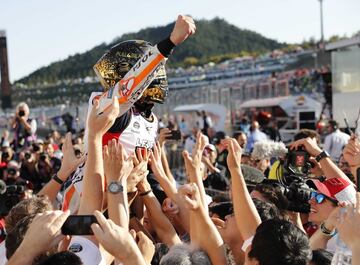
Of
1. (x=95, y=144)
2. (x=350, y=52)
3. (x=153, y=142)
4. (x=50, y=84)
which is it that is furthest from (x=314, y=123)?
(x=50, y=84)

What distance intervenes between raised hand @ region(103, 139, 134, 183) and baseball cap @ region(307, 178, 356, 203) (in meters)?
1.79

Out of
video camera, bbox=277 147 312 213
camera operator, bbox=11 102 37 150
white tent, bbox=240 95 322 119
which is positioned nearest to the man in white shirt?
camera operator, bbox=11 102 37 150

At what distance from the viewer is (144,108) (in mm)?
4207

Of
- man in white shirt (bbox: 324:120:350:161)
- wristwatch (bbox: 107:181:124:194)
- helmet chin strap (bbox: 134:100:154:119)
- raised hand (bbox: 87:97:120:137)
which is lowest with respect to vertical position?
man in white shirt (bbox: 324:120:350:161)

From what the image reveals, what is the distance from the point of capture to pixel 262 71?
5312 cm

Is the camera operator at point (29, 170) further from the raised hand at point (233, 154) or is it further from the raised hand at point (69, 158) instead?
the raised hand at point (233, 154)

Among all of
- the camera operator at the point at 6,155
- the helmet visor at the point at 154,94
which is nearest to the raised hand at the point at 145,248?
the helmet visor at the point at 154,94

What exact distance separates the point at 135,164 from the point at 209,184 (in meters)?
5.99

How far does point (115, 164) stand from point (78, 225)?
53 centimetres

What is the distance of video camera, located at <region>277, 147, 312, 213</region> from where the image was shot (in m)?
4.57

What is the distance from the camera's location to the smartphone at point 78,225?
2699 millimetres

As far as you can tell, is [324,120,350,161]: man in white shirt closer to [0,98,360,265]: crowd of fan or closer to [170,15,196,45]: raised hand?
[0,98,360,265]: crowd of fan

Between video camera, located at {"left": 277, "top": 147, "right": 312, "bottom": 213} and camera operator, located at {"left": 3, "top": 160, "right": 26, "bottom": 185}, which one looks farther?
camera operator, located at {"left": 3, "top": 160, "right": 26, "bottom": 185}

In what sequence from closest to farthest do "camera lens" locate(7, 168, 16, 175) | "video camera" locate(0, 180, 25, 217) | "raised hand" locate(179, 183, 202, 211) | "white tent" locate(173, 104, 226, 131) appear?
"raised hand" locate(179, 183, 202, 211) → "video camera" locate(0, 180, 25, 217) → "camera lens" locate(7, 168, 16, 175) → "white tent" locate(173, 104, 226, 131)
